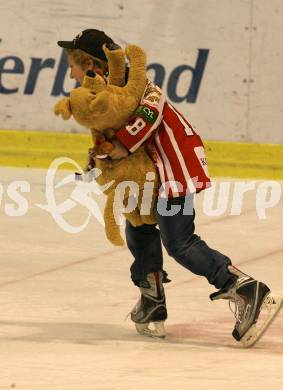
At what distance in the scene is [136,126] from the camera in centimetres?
563

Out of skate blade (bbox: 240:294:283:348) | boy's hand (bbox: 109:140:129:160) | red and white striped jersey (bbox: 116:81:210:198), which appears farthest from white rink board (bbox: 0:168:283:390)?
boy's hand (bbox: 109:140:129:160)

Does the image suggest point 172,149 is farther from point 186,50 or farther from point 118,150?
point 186,50

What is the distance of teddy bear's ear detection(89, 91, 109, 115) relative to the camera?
561 centimetres

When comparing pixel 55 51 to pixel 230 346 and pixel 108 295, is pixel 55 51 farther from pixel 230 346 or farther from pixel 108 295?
pixel 230 346

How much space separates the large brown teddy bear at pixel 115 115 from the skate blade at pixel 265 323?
21.2 inches

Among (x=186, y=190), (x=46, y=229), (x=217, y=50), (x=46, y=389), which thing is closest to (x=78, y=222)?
(x=46, y=229)

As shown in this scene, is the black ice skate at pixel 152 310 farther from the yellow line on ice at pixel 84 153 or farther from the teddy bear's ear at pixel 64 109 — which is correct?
the yellow line on ice at pixel 84 153

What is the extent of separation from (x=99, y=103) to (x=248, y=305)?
955 millimetres

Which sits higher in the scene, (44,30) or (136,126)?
(136,126)

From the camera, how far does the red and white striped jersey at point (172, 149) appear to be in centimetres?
567

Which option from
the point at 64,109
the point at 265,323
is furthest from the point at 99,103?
the point at 265,323

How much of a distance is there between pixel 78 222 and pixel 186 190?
3.08 m

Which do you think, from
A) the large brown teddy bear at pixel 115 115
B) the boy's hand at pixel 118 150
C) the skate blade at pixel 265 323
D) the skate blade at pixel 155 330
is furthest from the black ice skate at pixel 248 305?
the boy's hand at pixel 118 150

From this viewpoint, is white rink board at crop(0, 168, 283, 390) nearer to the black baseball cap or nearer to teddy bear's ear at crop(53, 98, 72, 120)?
teddy bear's ear at crop(53, 98, 72, 120)
